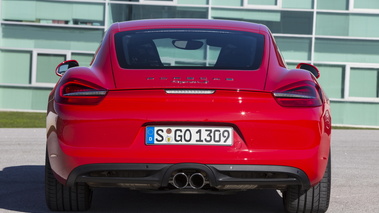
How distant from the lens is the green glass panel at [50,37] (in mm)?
24031

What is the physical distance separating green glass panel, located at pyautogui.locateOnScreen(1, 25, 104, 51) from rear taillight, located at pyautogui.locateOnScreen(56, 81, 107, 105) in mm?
18364

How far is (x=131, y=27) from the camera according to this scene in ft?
21.5

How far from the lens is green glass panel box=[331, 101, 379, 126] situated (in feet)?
78.0

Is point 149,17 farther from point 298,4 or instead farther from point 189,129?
point 189,129

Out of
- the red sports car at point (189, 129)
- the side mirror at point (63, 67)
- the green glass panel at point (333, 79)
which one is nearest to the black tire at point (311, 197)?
the red sports car at point (189, 129)

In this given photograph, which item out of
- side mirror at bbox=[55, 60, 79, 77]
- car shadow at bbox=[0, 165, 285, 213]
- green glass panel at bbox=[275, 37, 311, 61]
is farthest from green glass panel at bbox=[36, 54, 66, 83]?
side mirror at bbox=[55, 60, 79, 77]

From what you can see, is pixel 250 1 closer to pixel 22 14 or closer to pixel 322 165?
pixel 22 14

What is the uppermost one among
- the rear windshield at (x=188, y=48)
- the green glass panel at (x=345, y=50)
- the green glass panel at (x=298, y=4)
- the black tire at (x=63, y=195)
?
the rear windshield at (x=188, y=48)

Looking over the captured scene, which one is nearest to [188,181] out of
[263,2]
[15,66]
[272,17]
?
[272,17]

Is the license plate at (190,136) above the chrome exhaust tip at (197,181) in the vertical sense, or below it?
above

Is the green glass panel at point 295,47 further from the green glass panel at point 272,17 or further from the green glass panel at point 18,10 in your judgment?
the green glass panel at point 18,10

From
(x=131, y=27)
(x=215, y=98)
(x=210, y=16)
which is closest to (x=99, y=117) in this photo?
(x=215, y=98)

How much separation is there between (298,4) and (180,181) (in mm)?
19074

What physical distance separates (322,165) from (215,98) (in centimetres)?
83
